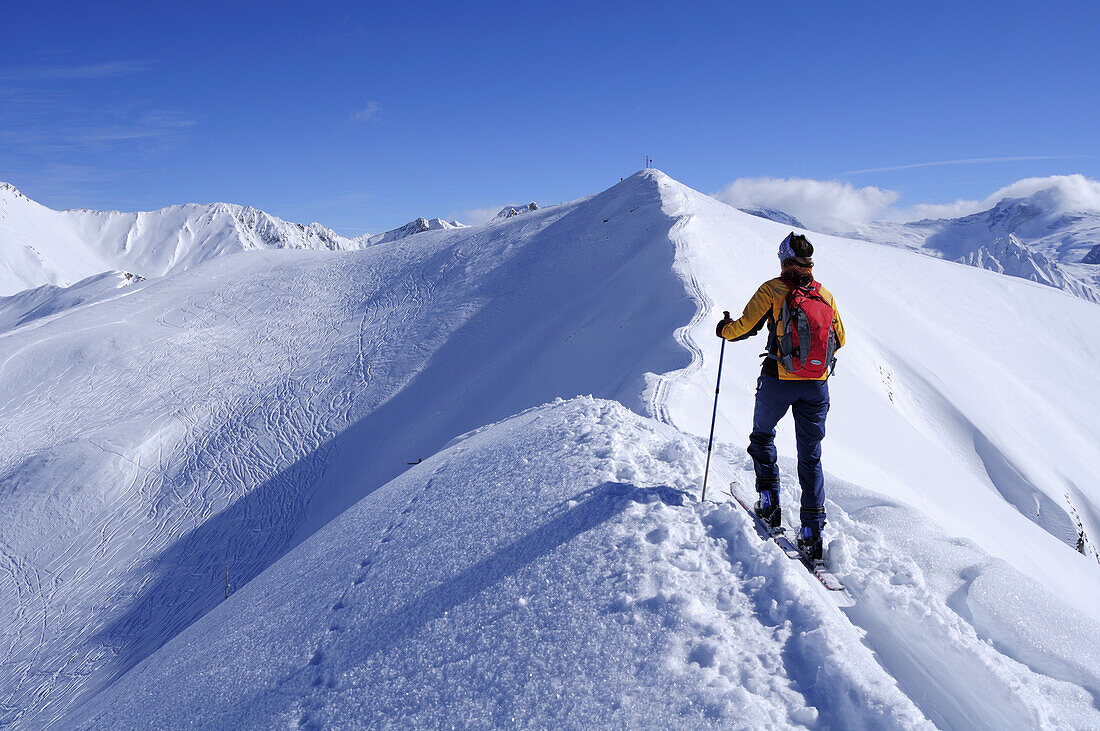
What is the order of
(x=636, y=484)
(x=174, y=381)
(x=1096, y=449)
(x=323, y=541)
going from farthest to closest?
(x=174, y=381)
(x=1096, y=449)
(x=323, y=541)
(x=636, y=484)

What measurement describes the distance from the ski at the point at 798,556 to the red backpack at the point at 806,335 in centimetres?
152

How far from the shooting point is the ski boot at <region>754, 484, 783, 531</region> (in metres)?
5.84

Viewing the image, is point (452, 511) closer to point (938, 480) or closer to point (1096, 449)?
point (938, 480)

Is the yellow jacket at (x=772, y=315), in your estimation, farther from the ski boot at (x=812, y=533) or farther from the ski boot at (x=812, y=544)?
the ski boot at (x=812, y=544)

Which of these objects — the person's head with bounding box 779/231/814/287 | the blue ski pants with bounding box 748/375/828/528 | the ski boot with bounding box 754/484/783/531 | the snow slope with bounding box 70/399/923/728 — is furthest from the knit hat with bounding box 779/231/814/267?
the snow slope with bounding box 70/399/923/728

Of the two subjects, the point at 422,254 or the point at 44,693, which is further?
the point at 422,254

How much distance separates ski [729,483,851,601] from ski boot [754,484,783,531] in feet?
0.13

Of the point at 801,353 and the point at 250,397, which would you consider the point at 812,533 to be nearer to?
the point at 801,353

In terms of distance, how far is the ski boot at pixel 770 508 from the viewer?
5.84 meters

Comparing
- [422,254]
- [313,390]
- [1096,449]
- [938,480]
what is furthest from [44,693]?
[1096,449]

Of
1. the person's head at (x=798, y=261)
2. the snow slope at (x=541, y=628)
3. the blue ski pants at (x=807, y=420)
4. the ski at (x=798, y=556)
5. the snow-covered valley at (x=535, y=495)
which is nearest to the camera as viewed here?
the snow slope at (x=541, y=628)

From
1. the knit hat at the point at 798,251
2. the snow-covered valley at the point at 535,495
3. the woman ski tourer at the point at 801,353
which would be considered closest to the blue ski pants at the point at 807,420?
the woman ski tourer at the point at 801,353

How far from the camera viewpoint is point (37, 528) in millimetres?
16516

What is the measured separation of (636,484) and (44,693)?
1375cm
